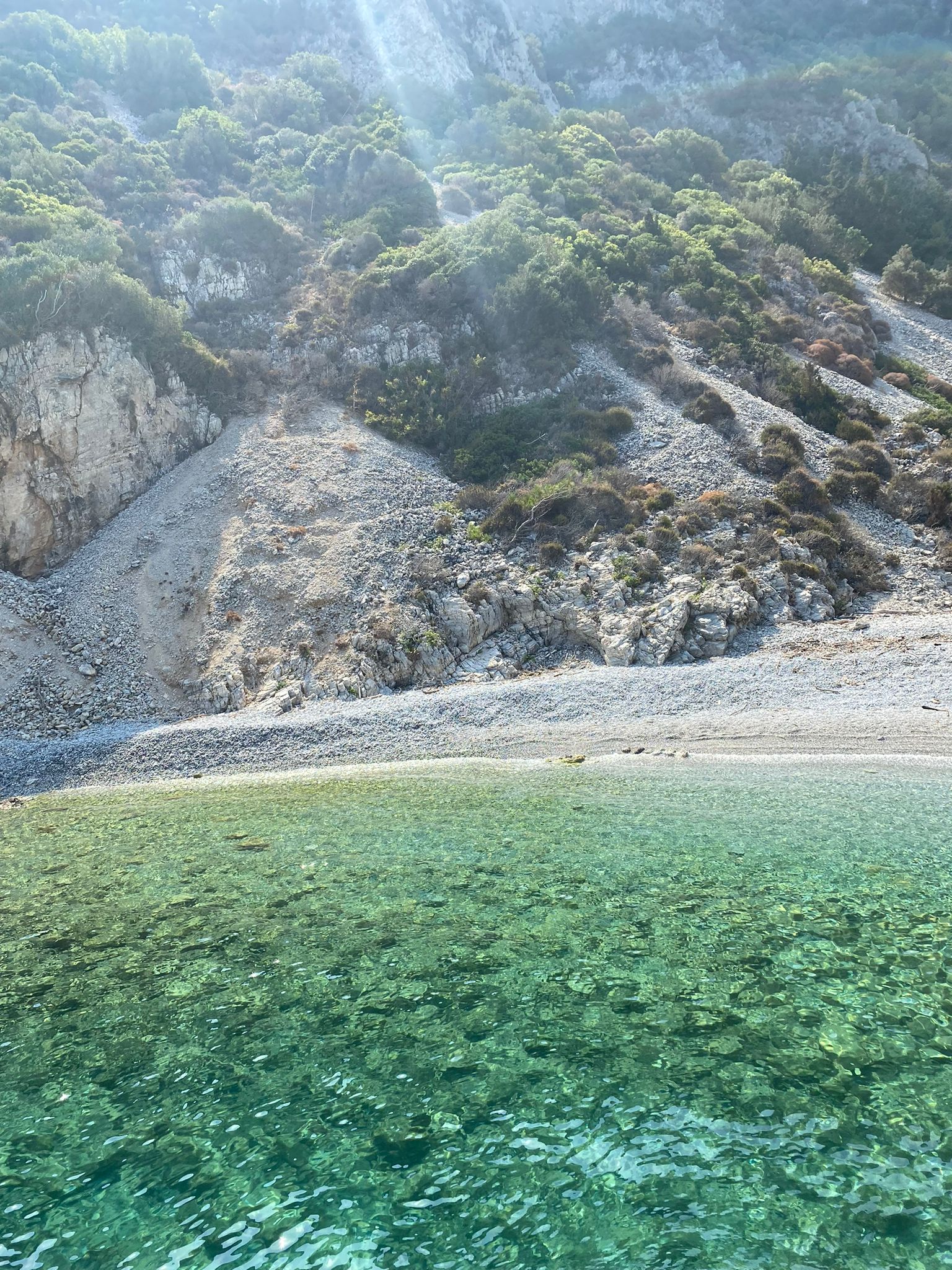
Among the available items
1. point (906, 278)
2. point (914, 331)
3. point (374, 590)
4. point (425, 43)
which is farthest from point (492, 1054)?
point (425, 43)

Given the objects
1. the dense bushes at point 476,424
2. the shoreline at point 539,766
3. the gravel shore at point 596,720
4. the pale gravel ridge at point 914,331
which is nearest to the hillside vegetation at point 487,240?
the dense bushes at point 476,424

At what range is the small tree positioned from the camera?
4506 cm

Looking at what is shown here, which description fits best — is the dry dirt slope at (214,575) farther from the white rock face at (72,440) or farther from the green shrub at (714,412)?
the green shrub at (714,412)

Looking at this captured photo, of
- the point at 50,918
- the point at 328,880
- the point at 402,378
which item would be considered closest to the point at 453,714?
the point at 328,880

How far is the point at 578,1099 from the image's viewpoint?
5359 millimetres

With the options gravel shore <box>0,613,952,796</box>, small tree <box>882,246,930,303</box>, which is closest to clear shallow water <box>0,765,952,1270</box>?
gravel shore <box>0,613,952,796</box>

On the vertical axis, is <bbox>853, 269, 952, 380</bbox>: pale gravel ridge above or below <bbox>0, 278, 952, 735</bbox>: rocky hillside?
above

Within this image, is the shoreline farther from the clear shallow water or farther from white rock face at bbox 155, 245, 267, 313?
white rock face at bbox 155, 245, 267, 313

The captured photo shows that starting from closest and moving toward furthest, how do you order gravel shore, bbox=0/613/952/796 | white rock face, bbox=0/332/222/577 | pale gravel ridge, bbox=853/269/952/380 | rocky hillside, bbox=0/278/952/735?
gravel shore, bbox=0/613/952/796 < rocky hillside, bbox=0/278/952/735 < white rock face, bbox=0/332/222/577 < pale gravel ridge, bbox=853/269/952/380

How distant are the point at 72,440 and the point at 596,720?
22192 mm

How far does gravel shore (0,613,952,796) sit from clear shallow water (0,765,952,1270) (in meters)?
5.68

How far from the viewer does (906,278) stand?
45125mm

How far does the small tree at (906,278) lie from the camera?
148 feet

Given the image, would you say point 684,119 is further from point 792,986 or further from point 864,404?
point 792,986
